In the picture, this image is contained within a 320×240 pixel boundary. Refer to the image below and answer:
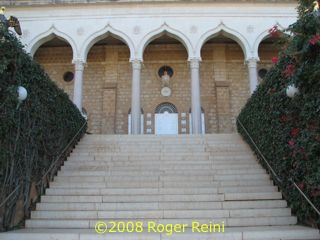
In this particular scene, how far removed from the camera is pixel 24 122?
24.8 ft

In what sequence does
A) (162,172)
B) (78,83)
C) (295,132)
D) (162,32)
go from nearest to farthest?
(295,132)
(162,172)
(78,83)
(162,32)

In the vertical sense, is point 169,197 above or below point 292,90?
below

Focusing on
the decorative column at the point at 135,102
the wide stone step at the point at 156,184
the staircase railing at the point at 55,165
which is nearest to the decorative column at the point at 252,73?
the decorative column at the point at 135,102

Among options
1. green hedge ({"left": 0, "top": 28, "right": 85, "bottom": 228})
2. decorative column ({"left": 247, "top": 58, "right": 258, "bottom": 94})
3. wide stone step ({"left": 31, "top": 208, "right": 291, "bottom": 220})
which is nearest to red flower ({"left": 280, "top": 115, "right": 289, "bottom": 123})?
wide stone step ({"left": 31, "top": 208, "right": 291, "bottom": 220})

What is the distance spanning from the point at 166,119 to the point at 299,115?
1465 cm

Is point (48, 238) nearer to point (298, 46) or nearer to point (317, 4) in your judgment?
point (298, 46)

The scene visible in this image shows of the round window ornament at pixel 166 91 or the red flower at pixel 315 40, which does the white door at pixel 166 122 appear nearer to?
the round window ornament at pixel 166 91

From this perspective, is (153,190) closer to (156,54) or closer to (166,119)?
(166,119)

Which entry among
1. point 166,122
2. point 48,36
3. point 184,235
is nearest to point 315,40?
point 184,235

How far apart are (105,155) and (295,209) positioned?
538 cm

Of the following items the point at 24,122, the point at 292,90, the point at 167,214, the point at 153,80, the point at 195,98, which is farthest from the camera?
the point at 153,80

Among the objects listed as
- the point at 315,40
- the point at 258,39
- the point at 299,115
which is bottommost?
the point at 299,115

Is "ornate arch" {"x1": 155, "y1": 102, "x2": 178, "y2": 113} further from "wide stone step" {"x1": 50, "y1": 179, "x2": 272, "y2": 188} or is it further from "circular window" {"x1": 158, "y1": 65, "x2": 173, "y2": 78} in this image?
"wide stone step" {"x1": 50, "y1": 179, "x2": 272, "y2": 188}

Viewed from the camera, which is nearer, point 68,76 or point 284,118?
point 284,118
